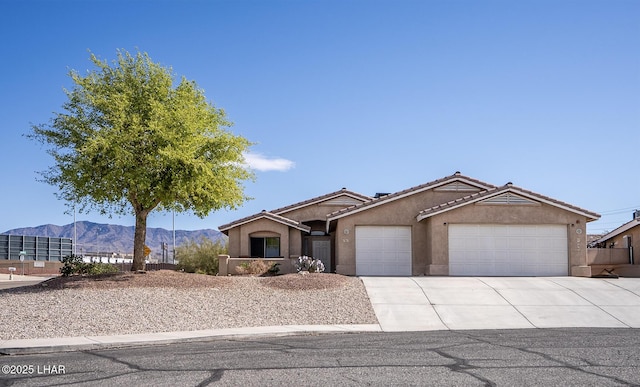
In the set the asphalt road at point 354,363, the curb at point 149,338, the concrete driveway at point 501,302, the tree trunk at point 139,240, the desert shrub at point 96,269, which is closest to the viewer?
the asphalt road at point 354,363

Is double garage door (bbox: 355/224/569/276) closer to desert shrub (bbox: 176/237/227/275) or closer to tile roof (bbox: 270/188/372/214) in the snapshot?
tile roof (bbox: 270/188/372/214)

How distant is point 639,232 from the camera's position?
34.1 m

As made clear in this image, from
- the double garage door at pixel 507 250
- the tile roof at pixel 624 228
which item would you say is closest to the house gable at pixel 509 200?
the double garage door at pixel 507 250

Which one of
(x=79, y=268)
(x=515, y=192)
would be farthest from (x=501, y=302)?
(x=79, y=268)

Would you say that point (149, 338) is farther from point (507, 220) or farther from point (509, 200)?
point (509, 200)

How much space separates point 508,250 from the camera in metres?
30.2

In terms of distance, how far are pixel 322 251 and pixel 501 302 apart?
17.3 m

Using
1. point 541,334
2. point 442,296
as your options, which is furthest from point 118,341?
point 442,296

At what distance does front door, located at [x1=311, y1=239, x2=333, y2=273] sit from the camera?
39375 mm

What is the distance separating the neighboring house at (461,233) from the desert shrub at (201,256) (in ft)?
35.7

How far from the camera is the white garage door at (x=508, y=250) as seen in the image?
30.1 meters

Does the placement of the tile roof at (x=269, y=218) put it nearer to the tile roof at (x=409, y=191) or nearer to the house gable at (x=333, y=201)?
the house gable at (x=333, y=201)

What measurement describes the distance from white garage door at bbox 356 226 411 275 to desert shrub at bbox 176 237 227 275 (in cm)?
1197

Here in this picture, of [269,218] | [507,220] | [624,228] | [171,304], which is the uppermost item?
[269,218]
